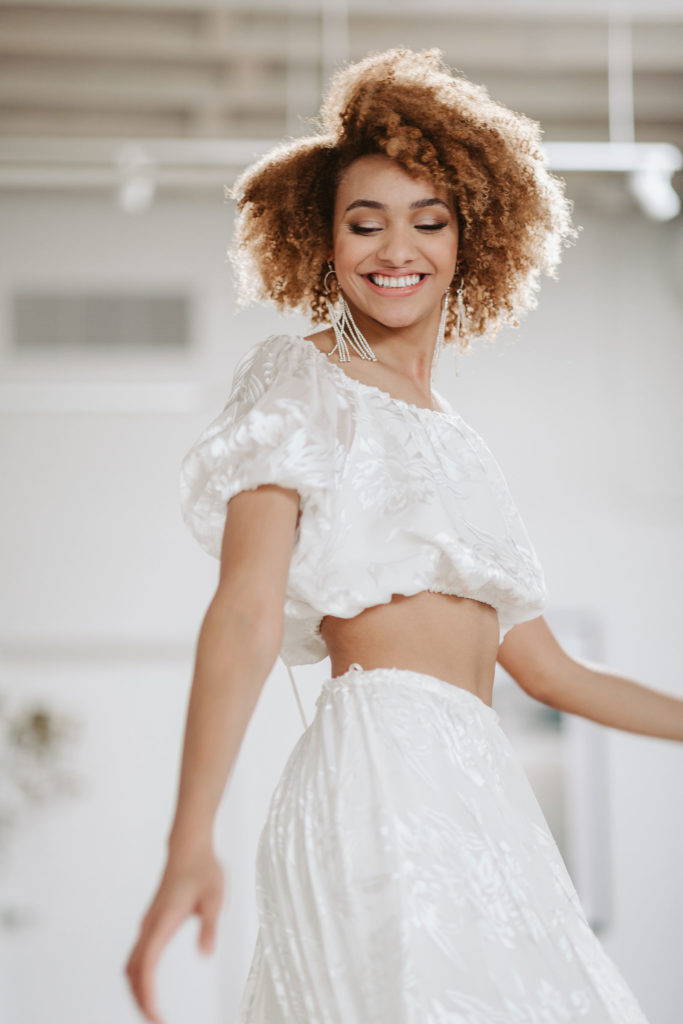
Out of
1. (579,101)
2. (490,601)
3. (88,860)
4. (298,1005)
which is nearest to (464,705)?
(490,601)

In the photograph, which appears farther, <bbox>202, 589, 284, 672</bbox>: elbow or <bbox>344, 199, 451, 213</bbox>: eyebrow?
<bbox>344, 199, 451, 213</bbox>: eyebrow

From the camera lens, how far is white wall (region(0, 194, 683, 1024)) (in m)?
4.83

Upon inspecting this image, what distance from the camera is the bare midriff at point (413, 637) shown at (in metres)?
1.05

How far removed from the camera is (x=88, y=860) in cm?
485

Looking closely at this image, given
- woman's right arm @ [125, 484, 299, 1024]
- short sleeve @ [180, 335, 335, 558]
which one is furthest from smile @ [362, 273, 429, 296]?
woman's right arm @ [125, 484, 299, 1024]

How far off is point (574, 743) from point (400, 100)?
403 centimetres

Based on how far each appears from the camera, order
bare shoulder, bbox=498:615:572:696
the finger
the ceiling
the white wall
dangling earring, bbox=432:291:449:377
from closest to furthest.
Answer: the finger → dangling earring, bbox=432:291:449:377 → bare shoulder, bbox=498:615:572:696 → the ceiling → the white wall

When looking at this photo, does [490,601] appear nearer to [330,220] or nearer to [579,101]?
[330,220]

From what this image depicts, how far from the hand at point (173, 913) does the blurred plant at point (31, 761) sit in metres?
4.28

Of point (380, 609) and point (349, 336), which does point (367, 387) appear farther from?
point (380, 609)

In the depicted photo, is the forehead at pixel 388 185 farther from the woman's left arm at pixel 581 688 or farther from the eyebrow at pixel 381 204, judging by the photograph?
the woman's left arm at pixel 581 688

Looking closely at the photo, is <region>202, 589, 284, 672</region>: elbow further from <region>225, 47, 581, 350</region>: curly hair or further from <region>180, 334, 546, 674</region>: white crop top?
<region>225, 47, 581, 350</region>: curly hair

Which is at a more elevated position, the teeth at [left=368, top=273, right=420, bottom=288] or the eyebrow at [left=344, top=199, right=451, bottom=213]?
the eyebrow at [left=344, top=199, right=451, bottom=213]

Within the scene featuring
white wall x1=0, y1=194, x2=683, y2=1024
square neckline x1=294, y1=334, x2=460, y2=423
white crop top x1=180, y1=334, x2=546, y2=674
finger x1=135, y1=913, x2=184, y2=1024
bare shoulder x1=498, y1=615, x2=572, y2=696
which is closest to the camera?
finger x1=135, y1=913, x2=184, y2=1024
